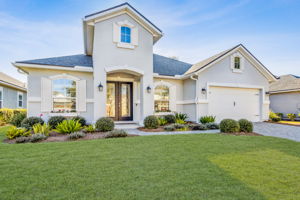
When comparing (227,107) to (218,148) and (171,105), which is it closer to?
(171,105)

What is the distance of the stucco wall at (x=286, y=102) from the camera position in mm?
13591

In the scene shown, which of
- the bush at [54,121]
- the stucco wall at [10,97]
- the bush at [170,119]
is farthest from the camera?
the stucco wall at [10,97]

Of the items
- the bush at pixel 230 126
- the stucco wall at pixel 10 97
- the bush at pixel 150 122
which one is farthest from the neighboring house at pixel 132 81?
the stucco wall at pixel 10 97

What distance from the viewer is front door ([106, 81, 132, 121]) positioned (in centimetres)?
1016

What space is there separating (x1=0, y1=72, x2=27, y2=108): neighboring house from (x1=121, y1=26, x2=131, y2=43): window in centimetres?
1081

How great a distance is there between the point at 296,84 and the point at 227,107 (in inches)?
344

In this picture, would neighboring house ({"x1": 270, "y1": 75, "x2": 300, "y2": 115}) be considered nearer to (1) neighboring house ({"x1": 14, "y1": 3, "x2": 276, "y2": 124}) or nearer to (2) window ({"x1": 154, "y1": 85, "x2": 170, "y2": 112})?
(1) neighboring house ({"x1": 14, "y1": 3, "x2": 276, "y2": 124})

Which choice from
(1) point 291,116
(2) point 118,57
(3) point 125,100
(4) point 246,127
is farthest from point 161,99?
(1) point 291,116

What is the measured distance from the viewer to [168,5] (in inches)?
408

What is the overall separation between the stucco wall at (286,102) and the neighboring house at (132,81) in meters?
4.03

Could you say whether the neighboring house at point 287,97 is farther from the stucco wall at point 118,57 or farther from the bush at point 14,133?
the bush at point 14,133

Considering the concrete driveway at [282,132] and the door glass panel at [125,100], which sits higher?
the door glass panel at [125,100]

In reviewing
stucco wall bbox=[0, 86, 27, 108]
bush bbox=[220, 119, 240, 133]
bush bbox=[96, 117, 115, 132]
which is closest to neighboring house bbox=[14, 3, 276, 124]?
bush bbox=[96, 117, 115, 132]

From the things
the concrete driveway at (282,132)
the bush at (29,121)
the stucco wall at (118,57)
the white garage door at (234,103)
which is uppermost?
the stucco wall at (118,57)
